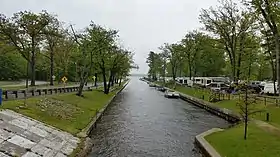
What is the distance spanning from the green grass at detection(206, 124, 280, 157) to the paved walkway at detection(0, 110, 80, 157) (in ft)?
27.6

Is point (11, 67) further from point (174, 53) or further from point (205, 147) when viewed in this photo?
Result: point (205, 147)

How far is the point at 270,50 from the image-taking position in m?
56.0

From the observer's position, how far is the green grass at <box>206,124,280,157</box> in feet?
53.0

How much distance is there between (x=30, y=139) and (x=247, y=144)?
1157 centimetres

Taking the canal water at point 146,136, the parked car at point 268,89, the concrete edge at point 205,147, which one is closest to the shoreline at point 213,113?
the concrete edge at point 205,147

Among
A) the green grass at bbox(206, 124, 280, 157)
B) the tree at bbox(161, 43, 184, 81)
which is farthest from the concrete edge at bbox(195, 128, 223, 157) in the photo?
the tree at bbox(161, 43, 184, 81)

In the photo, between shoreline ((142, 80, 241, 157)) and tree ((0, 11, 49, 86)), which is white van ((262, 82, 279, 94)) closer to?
shoreline ((142, 80, 241, 157))

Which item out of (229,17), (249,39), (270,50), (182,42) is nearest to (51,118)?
(229,17)

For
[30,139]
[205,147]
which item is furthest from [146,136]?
[30,139]

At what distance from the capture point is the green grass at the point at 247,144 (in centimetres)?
1614

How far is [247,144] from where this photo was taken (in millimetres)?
17766

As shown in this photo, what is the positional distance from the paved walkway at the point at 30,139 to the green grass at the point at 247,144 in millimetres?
8418

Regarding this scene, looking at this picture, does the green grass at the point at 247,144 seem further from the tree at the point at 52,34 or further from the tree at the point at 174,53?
the tree at the point at 174,53

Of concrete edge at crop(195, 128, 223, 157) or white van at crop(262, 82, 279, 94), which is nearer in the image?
concrete edge at crop(195, 128, 223, 157)
